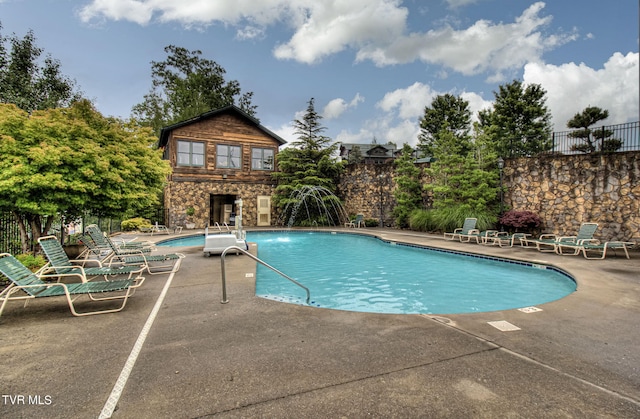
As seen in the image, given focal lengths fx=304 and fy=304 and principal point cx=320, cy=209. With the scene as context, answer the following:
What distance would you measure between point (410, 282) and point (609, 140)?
30.9ft

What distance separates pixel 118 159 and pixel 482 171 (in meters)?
11.6

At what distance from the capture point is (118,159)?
5836 millimetres

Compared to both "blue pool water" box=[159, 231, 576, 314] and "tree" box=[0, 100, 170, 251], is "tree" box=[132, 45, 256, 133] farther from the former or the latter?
"blue pool water" box=[159, 231, 576, 314]

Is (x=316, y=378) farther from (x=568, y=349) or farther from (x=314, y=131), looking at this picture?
(x=314, y=131)

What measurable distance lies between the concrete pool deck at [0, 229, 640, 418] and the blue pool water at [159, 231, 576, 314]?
51.8 inches

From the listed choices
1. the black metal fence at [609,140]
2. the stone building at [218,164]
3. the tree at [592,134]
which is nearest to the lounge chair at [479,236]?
the black metal fence at [609,140]

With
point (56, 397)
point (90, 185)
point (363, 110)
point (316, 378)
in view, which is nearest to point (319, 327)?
point (316, 378)

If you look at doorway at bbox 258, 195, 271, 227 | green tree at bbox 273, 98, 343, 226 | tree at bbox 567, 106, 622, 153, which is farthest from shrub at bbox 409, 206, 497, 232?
doorway at bbox 258, 195, 271, 227

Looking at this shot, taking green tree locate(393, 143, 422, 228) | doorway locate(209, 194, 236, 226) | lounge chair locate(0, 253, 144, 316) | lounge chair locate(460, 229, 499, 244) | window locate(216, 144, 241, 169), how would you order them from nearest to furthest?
lounge chair locate(0, 253, 144, 316), lounge chair locate(460, 229, 499, 244), green tree locate(393, 143, 422, 228), window locate(216, 144, 241, 169), doorway locate(209, 194, 236, 226)

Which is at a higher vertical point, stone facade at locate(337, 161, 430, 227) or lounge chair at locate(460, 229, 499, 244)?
stone facade at locate(337, 161, 430, 227)

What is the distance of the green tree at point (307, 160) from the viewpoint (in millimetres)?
17625

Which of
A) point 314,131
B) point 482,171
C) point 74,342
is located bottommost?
point 74,342

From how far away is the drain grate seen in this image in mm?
2979

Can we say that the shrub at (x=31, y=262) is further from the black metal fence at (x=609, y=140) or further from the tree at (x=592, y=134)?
the tree at (x=592, y=134)
